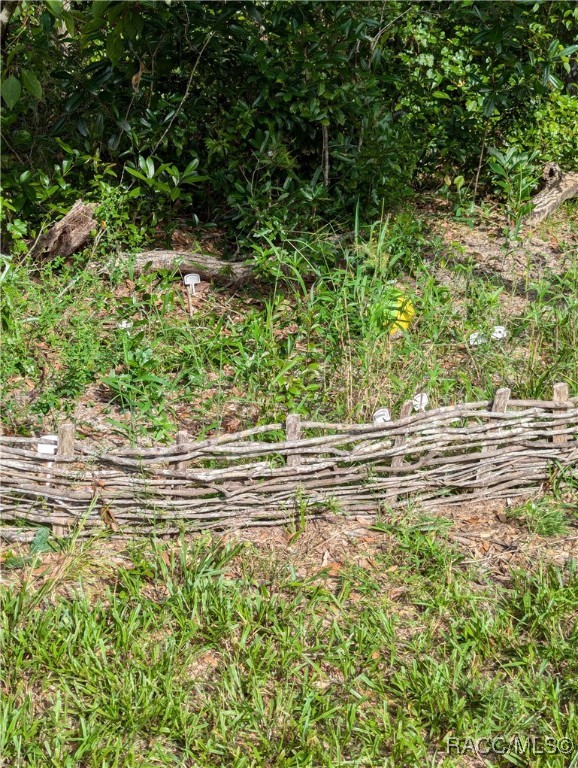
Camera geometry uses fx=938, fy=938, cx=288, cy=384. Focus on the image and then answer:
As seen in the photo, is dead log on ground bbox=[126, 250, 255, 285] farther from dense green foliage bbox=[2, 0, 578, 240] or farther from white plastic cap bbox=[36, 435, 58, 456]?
white plastic cap bbox=[36, 435, 58, 456]

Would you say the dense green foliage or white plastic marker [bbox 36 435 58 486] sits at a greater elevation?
the dense green foliage

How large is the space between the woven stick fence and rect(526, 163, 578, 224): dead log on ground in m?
2.85

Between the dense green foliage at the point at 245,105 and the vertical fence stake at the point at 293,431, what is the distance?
2.02 metres

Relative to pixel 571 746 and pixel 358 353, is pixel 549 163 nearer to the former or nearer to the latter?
pixel 358 353

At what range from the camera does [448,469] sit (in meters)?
4.15

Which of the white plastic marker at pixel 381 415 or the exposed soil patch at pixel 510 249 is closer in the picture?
the white plastic marker at pixel 381 415

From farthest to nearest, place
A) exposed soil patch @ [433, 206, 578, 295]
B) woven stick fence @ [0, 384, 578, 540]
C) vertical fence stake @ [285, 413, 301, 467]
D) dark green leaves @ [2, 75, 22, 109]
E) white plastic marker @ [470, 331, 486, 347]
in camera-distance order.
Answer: exposed soil patch @ [433, 206, 578, 295] → white plastic marker @ [470, 331, 486, 347] → vertical fence stake @ [285, 413, 301, 467] → woven stick fence @ [0, 384, 578, 540] → dark green leaves @ [2, 75, 22, 109]

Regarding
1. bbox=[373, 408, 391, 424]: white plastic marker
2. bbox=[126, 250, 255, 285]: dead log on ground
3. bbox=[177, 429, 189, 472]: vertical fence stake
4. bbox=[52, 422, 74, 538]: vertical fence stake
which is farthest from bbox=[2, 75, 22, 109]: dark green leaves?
bbox=[126, 250, 255, 285]: dead log on ground

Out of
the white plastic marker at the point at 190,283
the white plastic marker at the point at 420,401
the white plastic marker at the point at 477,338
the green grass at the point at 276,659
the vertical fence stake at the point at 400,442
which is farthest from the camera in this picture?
the white plastic marker at the point at 190,283

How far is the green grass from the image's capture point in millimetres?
3066

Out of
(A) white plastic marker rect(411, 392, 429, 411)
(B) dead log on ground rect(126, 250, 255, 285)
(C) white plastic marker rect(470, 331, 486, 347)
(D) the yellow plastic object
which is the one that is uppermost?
(B) dead log on ground rect(126, 250, 255, 285)

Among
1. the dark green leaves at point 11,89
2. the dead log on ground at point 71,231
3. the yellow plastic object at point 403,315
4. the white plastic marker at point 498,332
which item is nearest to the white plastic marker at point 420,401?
the yellow plastic object at point 403,315

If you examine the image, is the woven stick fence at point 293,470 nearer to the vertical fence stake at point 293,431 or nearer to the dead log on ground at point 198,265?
the vertical fence stake at point 293,431

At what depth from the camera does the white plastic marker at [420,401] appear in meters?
4.13
